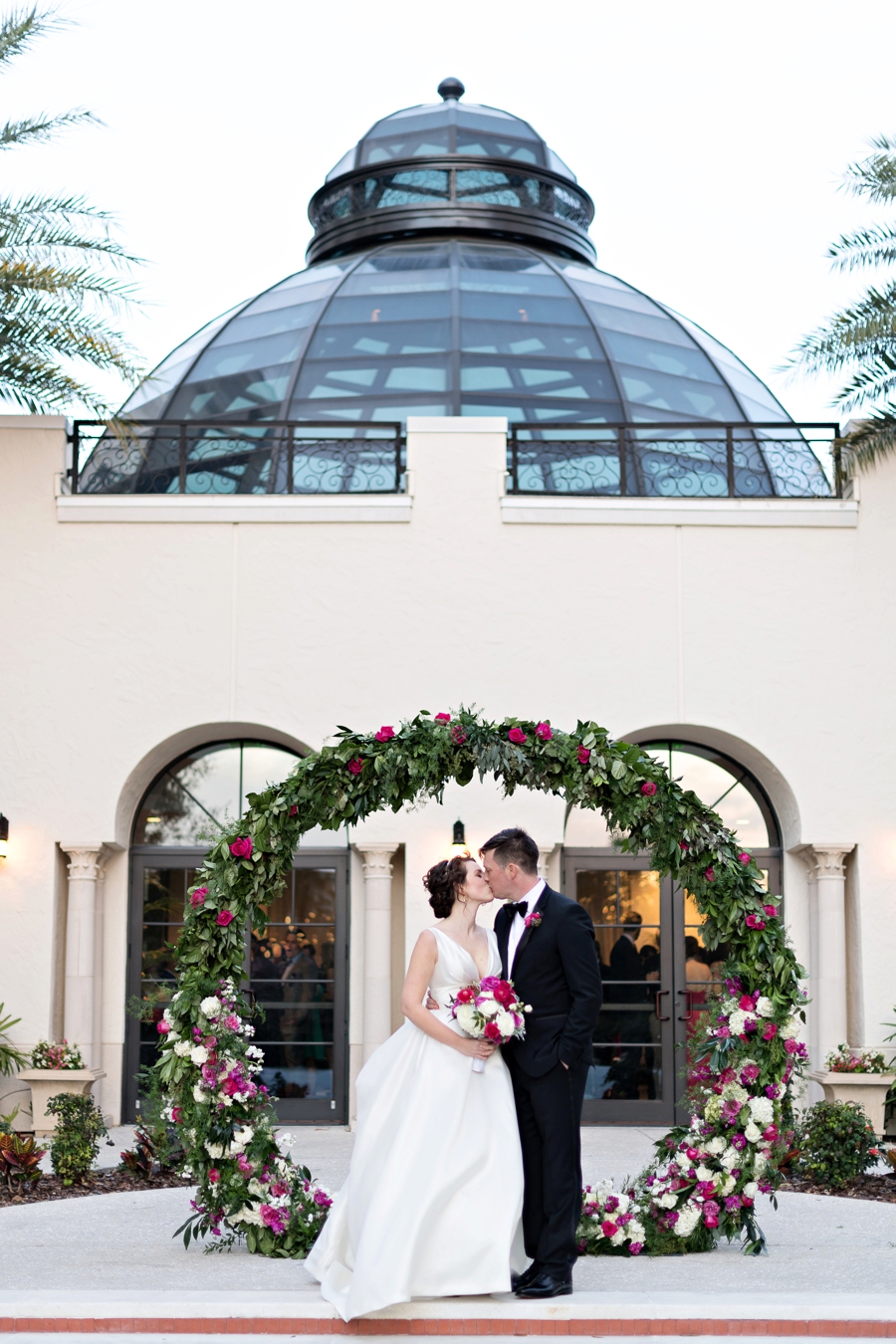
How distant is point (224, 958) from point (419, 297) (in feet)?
39.6

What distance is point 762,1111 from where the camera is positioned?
8.09 meters

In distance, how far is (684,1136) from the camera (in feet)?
27.6

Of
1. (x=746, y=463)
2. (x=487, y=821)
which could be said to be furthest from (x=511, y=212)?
(x=487, y=821)

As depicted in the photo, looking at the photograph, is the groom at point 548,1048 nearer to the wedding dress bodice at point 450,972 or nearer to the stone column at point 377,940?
the wedding dress bodice at point 450,972

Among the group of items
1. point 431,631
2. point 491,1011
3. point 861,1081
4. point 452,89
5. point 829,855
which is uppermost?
point 452,89

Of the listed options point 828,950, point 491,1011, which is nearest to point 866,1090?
point 828,950

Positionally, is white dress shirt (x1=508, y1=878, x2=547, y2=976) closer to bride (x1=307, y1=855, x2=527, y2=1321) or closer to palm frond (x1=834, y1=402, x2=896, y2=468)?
bride (x1=307, y1=855, x2=527, y2=1321)

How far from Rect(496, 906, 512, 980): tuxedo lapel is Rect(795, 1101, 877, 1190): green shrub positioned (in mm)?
5066

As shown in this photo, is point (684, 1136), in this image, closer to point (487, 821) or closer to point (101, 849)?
point (487, 821)

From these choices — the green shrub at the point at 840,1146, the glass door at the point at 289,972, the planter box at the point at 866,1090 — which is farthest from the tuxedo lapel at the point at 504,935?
the glass door at the point at 289,972

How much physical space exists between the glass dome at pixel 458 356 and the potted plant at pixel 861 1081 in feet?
20.1

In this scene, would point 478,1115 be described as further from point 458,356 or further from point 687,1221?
point 458,356

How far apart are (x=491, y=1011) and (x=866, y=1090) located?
7.94 meters

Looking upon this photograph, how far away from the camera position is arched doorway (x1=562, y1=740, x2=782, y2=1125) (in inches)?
583
